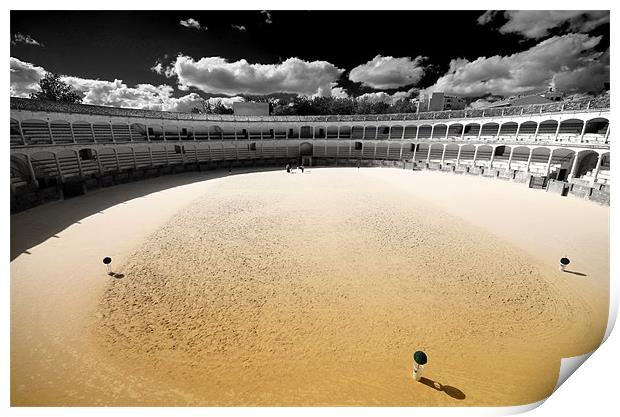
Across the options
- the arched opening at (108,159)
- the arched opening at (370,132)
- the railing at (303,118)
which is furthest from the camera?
the arched opening at (370,132)

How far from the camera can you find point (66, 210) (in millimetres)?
18062

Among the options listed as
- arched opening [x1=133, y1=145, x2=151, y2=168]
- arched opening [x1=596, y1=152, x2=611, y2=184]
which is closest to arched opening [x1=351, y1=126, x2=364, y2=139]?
arched opening [x1=596, y1=152, x2=611, y2=184]

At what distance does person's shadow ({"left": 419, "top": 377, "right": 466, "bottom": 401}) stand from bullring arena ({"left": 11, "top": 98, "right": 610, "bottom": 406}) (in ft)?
0.15

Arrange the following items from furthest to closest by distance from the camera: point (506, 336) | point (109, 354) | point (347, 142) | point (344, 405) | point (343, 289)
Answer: point (347, 142)
point (343, 289)
point (506, 336)
point (109, 354)
point (344, 405)

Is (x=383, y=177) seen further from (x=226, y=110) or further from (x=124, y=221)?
(x=226, y=110)

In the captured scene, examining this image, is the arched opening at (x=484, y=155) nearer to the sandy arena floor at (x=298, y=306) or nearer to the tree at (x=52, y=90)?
the sandy arena floor at (x=298, y=306)

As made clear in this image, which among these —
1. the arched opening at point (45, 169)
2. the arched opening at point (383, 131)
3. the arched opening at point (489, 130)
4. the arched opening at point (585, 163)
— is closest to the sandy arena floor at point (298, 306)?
the arched opening at point (45, 169)

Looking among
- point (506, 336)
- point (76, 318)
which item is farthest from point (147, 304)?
point (506, 336)

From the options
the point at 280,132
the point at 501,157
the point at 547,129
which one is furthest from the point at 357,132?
the point at 547,129

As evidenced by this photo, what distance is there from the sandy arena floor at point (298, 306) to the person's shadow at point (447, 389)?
0.13 ft

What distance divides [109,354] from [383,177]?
31.2 metres

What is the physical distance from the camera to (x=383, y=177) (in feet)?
109

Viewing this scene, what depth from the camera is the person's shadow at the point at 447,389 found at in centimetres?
597

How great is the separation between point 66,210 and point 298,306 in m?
19.0
